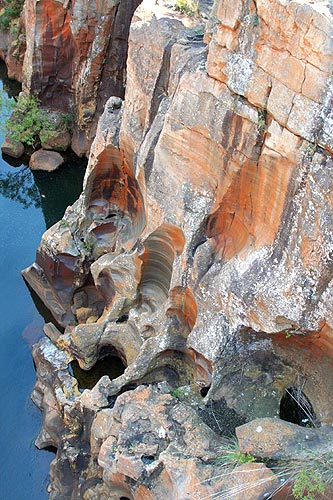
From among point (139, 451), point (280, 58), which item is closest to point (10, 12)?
point (280, 58)

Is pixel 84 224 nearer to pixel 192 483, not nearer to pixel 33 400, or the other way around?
pixel 33 400

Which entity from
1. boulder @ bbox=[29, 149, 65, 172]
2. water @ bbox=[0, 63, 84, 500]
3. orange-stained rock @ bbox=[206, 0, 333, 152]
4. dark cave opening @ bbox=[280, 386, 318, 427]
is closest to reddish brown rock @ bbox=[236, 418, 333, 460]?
dark cave opening @ bbox=[280, 386, 318, 427]

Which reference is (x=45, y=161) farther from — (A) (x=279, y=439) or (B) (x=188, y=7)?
(A) (x=279, y=439)

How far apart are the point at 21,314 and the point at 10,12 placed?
15912 millimetres

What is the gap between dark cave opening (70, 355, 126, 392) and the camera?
1412cm

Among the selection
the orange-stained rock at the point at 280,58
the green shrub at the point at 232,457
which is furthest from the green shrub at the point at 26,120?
the green shrub at the point at 232,457

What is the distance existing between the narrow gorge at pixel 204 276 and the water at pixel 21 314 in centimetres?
65

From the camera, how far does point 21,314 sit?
1619 cm

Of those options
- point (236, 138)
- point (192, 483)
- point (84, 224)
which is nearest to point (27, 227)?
point (84, 224)

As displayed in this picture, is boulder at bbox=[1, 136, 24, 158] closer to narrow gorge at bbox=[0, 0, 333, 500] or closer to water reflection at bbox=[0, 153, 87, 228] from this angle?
water reflection at bbox=[0, 153, 87, 228]

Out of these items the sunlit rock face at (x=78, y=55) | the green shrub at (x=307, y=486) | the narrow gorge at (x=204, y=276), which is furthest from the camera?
the sunlit rock face at (x=78, y=55)

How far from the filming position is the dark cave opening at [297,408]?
1043cm

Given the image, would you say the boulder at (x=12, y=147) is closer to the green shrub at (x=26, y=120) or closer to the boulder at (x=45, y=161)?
the green shrub at (x=26, y=120)

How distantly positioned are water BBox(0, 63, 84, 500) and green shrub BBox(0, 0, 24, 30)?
3.99 m
